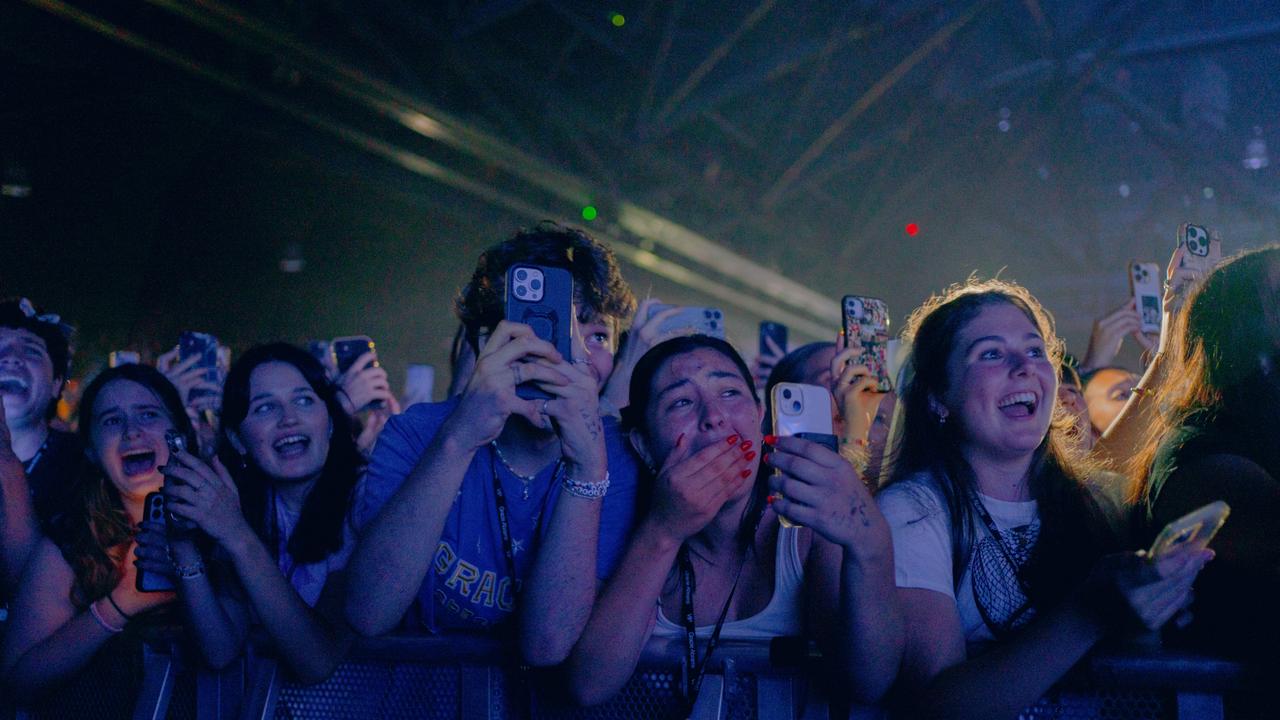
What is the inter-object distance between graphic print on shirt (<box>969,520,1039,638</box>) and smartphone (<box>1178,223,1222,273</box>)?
1.16 metres

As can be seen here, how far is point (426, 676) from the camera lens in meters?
1.79

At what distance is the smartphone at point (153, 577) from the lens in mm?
2051

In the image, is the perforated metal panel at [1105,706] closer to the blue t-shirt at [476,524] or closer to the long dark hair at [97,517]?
the blue t-shirt at [476,524]

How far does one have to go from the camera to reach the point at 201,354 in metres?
3.44

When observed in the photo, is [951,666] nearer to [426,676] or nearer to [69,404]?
[426,676]

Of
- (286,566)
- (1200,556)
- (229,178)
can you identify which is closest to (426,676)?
(286,566)

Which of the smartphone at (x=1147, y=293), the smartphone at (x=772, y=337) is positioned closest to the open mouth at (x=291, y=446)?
the smartphone at (x=772, y=337)

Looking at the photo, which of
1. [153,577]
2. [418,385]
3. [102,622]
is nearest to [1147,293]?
[418,385]

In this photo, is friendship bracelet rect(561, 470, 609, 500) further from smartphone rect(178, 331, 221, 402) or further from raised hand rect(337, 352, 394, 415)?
smartphone rect(178, 331, 221, 402)

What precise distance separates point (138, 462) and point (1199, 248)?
3244 mm

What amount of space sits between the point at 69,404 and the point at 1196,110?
335 inches

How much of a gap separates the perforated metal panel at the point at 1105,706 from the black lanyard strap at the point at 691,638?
56 cm

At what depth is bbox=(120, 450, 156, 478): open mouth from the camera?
268 cm

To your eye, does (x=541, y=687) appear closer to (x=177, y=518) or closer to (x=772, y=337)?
(x=177, y=518)
